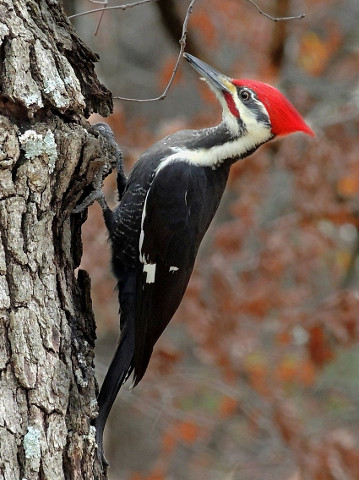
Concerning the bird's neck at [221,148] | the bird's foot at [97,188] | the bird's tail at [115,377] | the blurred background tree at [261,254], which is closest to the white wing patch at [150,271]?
the bird's tail at [115,377]

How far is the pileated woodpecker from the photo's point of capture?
2.86m

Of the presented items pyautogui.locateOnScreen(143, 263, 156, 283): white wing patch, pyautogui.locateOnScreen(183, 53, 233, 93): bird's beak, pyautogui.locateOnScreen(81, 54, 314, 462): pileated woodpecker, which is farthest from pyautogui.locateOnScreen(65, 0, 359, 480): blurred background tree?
pyautogui.locateOnScreen(143, 263, 156, 283): white wing patch

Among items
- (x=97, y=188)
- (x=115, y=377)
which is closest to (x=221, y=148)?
(x=97, y=188)

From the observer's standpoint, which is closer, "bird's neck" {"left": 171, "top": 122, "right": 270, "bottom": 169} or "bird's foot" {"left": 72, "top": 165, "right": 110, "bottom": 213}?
"bird's foot" {"left": 72, "top": 165, "right": 110, "bottom": 213}

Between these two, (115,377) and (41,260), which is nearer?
(41,260)

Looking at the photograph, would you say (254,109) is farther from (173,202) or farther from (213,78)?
(173,202)

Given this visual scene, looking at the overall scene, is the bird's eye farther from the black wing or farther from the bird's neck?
the black wing

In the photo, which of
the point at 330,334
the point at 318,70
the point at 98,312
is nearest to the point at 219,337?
the point at 330,334

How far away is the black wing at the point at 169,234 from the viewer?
9.52ft

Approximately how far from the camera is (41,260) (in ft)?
7.25

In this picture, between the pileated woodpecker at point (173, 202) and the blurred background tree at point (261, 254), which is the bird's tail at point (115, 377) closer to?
the pileated woodpecker at point (173, 202)

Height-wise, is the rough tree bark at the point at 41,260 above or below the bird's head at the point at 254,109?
below

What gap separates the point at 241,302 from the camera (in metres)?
5.18

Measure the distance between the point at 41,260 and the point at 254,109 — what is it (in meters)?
1.14
